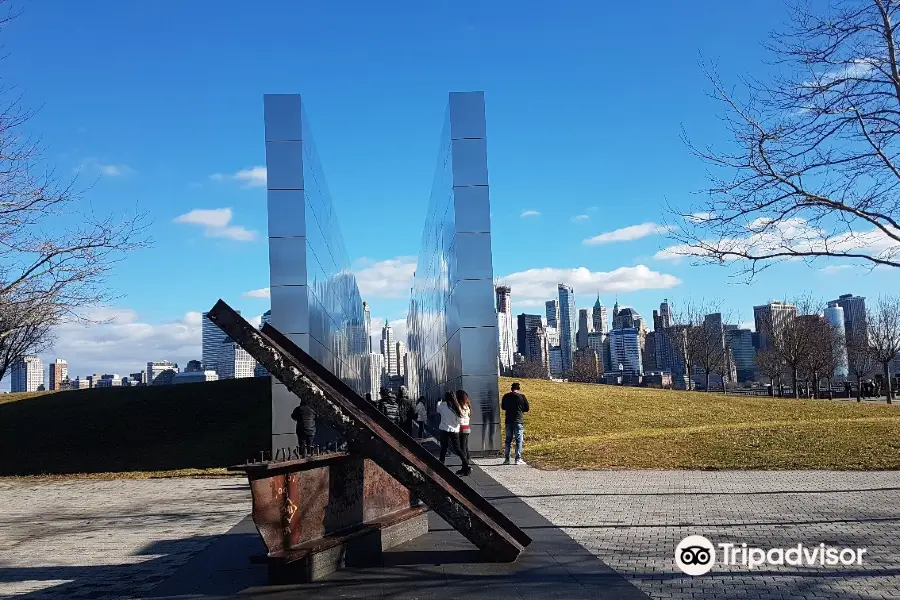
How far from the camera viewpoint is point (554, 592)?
20.7 feet

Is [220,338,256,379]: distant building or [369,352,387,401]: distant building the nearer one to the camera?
[369,352,387,401]: distant building

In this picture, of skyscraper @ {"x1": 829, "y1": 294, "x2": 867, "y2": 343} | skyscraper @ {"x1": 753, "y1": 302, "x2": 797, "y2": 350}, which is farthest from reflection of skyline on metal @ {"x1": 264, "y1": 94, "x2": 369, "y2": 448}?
skyscraper @ {"x1": 829, "y1": 294, "x2": 867, "y2": 343}

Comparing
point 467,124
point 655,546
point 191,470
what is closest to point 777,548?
point 655,546

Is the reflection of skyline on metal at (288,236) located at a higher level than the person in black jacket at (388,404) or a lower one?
higher

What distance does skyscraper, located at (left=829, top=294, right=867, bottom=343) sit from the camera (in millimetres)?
64600

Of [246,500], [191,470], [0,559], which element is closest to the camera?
[0,559]

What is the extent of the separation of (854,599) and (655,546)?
2463 mm

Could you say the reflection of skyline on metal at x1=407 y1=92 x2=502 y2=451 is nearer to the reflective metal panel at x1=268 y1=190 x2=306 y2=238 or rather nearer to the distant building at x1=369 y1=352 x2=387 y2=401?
the reflective metal panel at x1=268 y1=190 x2=306 y2=238

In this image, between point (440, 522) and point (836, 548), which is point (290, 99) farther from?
point (836, 548)

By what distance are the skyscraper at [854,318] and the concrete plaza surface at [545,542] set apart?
5619 centimetres

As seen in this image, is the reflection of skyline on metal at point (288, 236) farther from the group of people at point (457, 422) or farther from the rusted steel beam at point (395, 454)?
the rusted steel beam at point (395, 454)

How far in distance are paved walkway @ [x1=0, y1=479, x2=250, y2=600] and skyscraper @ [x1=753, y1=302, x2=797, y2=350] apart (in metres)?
53.3

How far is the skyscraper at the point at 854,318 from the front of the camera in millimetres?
64600

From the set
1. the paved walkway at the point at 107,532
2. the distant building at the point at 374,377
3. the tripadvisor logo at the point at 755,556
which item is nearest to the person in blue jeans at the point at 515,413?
the paved walkway at the point at 107,532
